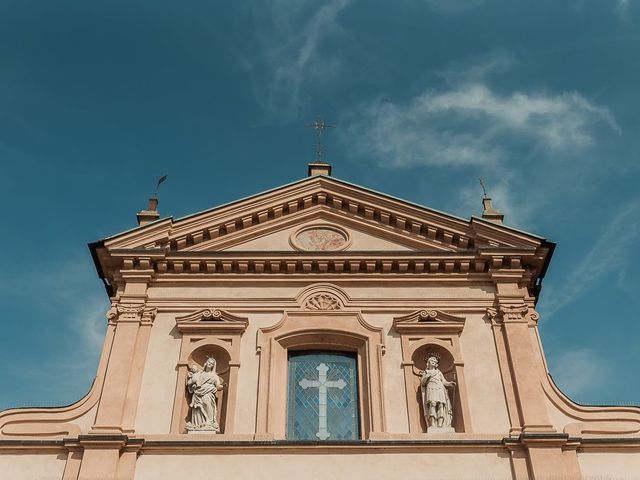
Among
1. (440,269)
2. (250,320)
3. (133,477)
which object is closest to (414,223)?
(440,269)

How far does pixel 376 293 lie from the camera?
15.9 m

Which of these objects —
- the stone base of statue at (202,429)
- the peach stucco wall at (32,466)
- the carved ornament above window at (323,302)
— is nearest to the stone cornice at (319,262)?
the carved ornament above window at (323,302)

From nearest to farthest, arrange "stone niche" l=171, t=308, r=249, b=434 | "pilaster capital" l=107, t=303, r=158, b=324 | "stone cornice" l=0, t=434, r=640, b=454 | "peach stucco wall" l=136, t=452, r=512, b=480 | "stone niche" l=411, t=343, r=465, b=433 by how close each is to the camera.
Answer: "peach stucco wall" l=136, t=452, r=512, b=480
"stone cornice" l=0, t=434, r=640, b=454
"stone niche" l=411, t=343, r=465, b=433
"stone niche" l=171, t=308, r=249, b=434
"pilaster capital" l=107, t=303, r=158, b=324

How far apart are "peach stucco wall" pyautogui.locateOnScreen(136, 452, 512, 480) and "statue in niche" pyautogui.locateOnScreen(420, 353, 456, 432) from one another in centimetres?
79

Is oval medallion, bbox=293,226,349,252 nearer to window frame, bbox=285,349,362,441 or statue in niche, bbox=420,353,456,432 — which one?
window frame, bbox=285,349,362,441

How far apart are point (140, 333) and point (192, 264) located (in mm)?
1838

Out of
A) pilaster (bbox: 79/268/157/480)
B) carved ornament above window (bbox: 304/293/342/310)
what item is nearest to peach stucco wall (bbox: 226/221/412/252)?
carved ornament above window (bbox: 304/293/342/310)

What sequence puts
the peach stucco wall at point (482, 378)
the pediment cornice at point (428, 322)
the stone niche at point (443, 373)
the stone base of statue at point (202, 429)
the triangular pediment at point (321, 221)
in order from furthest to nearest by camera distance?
1. the triangular pediment at point (321, 221)
2. the pediment cornice at point (428, 322)
3. the stone niche at point (443, 373)
4. the peach stucco wall at point (482, 378)
5. the stone base of statue at point (202, 429)

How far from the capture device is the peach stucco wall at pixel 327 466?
1309 centimetres

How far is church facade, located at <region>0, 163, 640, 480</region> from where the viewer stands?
13281mm

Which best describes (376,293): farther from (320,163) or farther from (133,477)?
(133,477)

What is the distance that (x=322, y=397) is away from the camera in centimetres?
1486

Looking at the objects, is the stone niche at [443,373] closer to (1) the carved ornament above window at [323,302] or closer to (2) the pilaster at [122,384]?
(1) the carved ornament above window at [323,302]

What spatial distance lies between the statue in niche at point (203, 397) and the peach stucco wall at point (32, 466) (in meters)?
2.26
